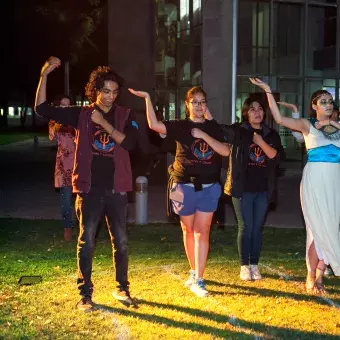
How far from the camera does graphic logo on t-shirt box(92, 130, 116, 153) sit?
17.6 ft

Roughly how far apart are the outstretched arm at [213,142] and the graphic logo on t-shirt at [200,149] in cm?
13

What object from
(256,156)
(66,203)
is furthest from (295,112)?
(66,203)

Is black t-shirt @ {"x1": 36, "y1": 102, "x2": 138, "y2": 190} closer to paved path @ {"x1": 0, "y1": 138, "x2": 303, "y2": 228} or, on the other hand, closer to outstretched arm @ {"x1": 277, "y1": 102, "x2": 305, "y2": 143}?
outstretched arm @ {"x1": 277, "y1": 102, "x2": 305, "y2": 143}

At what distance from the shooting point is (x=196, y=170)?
5.85m

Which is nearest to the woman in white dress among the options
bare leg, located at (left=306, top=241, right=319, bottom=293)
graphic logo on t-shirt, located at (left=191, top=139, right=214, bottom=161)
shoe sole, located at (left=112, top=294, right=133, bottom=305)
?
bare leg, located at (left=306, top=241, right=319, bottom=293)

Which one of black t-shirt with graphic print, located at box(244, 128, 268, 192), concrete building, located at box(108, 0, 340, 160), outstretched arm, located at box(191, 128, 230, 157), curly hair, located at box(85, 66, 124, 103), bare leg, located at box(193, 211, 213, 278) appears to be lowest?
bare leg, located at box(193, 211, 213, 278)

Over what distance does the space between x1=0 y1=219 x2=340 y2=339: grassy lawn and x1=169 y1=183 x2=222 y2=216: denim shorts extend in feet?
2.87

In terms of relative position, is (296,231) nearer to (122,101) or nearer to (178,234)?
(178,234)

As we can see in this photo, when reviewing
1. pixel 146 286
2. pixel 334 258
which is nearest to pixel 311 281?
pixel 334 258

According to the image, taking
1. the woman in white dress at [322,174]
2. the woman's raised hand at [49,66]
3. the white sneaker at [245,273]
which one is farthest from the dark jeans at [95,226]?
the woman in white dress at [322,174]

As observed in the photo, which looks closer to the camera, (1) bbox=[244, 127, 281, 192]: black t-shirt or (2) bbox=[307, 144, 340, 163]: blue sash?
(2) bbox=[307, 144, 340, 163]: blue sash

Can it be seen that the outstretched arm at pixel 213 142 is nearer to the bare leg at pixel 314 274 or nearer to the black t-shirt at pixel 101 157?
the black t-shirt at pixel 101 157

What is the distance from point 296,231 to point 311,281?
11.9 feet

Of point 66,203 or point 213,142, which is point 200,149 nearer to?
point 213,142
